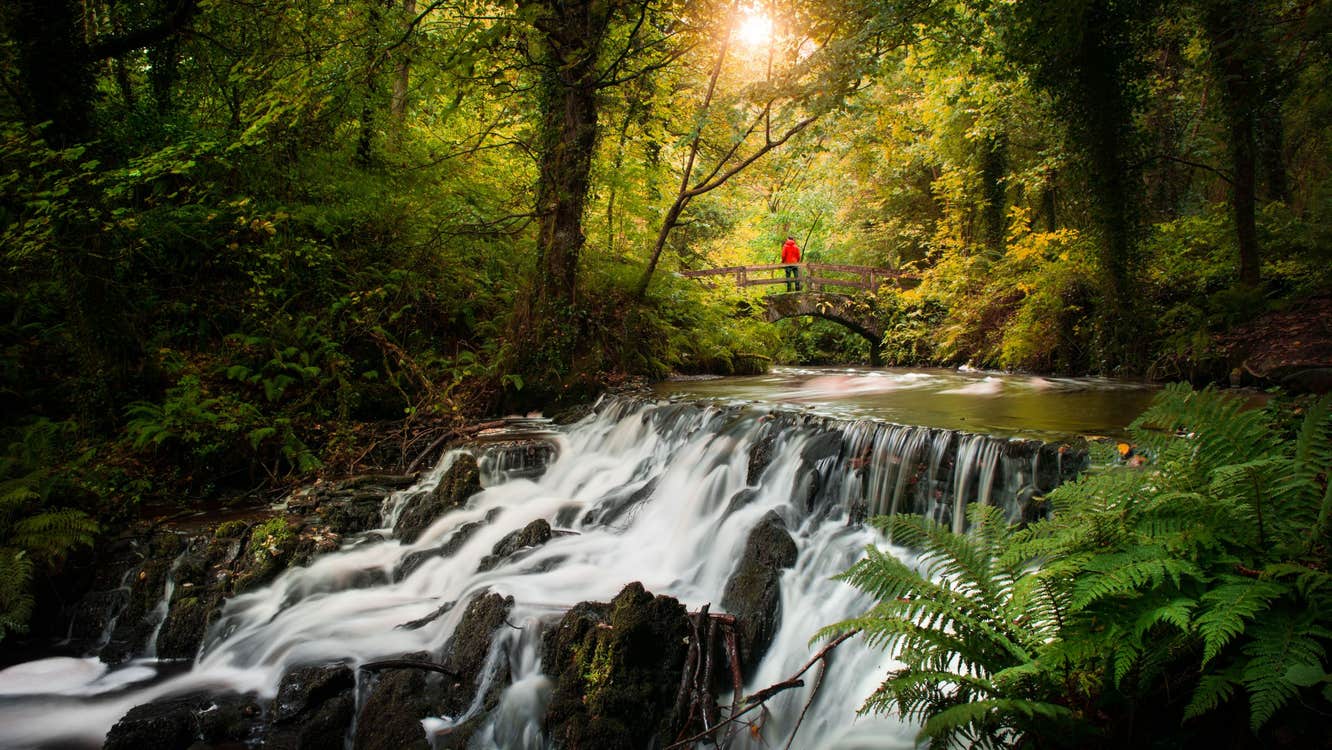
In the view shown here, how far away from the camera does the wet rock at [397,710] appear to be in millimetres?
3867

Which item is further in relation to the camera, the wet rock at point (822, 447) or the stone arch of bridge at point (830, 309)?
the stone arch of bridge at point (830, 309)

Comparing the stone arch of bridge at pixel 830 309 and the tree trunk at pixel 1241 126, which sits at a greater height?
the tree trunk at pixel 1241 126

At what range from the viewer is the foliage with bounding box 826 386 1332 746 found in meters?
2.06

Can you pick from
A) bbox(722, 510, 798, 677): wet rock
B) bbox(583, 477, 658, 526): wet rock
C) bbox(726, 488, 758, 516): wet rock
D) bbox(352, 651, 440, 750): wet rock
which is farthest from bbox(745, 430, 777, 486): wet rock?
bbox(352, 651, 440, 750): wet rock

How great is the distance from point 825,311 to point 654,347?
11.0 metres

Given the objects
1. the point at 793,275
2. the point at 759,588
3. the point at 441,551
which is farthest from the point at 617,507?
the point at 793,275

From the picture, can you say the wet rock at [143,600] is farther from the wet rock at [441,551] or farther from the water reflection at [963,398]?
the water reflection at [963,398]

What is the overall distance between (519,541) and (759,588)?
229 cm

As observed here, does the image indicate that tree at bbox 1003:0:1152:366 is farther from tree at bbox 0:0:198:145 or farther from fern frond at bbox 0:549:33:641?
fern frond at bbox 0:549:33:641

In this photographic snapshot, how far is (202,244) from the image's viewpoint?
859 centimetres

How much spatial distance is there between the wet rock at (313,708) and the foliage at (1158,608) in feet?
10.9

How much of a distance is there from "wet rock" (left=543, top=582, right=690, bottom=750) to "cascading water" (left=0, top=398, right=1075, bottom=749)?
10.7 inches

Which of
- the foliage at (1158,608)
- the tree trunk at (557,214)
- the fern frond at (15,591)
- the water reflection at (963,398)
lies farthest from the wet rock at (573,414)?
the foliage at (1158,608)

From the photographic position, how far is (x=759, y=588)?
459cm
